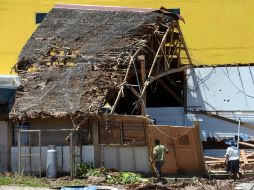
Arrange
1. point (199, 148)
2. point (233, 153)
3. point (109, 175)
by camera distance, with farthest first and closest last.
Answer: point (233, 153) < point (199, 148) < point (109, 175)

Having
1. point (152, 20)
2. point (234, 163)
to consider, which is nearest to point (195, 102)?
point (152, 20)

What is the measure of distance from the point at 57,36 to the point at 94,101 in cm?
533

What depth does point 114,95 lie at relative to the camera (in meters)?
20.9

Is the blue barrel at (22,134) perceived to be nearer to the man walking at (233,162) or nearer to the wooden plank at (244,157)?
the man walking at (233,162)

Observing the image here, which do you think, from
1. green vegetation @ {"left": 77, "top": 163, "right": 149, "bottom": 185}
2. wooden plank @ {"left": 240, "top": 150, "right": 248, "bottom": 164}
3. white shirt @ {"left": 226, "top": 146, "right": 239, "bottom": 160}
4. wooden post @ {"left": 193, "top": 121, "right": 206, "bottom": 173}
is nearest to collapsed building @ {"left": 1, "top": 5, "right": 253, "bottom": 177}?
wooden post @ {"left": 193, "top": 121, "right": 206, "bottom": 173}

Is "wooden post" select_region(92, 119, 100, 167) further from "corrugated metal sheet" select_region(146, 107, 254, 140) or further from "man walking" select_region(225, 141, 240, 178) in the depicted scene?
"corrugated metal sheet" select_region(146, 107, 254, 140)

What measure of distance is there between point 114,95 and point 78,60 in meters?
2.58

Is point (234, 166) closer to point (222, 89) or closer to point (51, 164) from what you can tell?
point (51, 164)

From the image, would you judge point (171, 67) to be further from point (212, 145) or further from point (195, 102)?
point (212, 145)

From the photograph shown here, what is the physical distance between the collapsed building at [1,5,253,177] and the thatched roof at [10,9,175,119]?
0.04 meters

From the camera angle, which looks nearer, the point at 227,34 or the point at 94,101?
the point at 94,101

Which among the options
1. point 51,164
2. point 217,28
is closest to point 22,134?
point 51,164

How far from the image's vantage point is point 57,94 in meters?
21.1

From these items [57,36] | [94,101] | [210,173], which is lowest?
[210,173]
